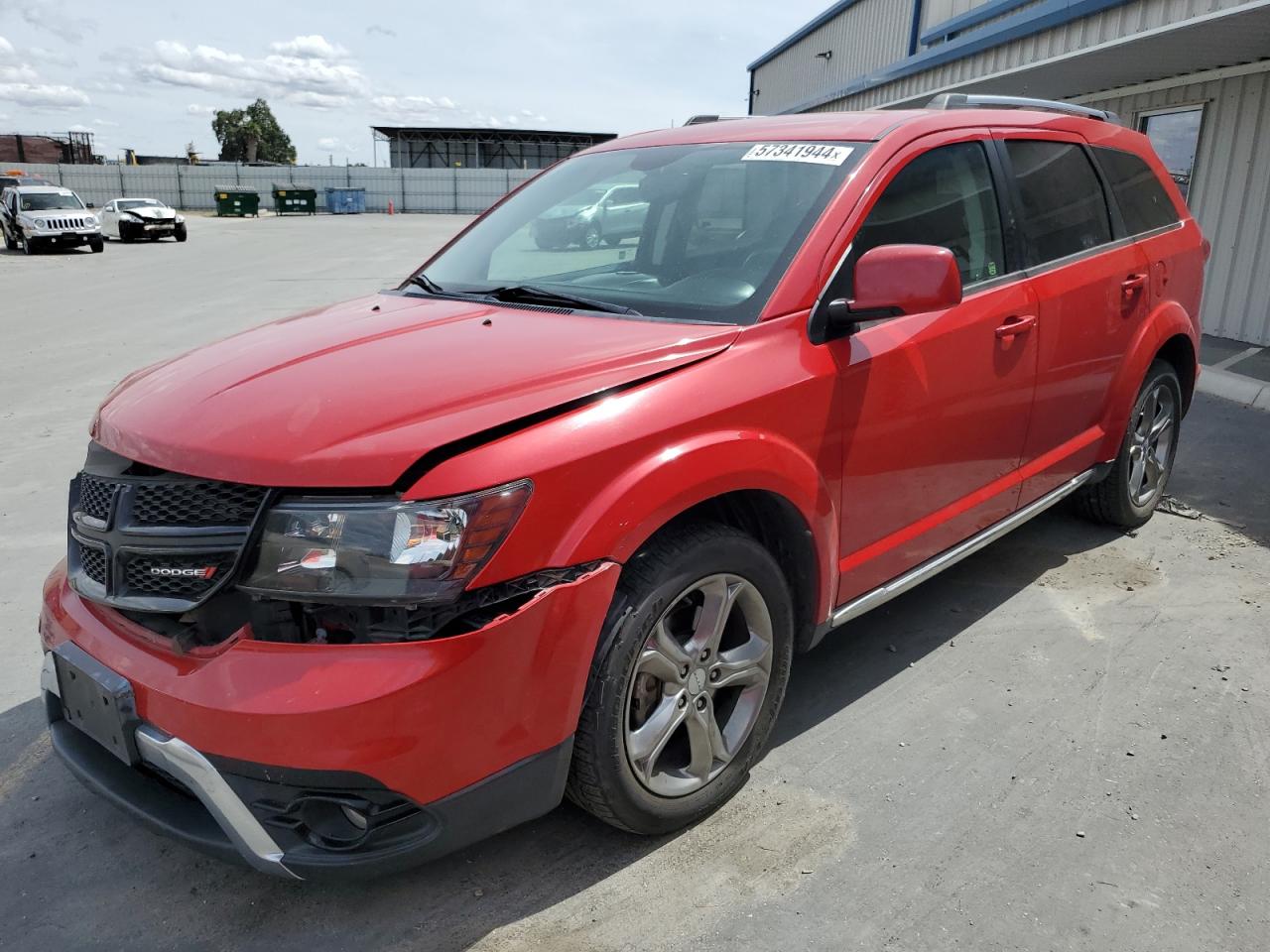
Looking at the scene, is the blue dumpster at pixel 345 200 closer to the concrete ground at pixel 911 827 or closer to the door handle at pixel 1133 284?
the concrete ground at pixel 911 827

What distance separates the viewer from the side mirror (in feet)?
8.68

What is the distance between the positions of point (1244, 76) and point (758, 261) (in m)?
9.04

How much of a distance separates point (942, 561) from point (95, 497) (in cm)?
258

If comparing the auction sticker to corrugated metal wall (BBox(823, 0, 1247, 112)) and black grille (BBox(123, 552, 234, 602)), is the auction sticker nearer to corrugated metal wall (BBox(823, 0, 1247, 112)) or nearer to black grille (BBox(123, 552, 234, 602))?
black grille (BBox(123, 552, 234, 602))

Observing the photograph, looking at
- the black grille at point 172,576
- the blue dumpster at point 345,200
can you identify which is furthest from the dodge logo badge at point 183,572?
the blue dumpster at point 345,200

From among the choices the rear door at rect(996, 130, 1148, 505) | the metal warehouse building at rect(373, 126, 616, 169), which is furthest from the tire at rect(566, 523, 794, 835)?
the metal warehouse building at rect(373, 126, 616, 169)

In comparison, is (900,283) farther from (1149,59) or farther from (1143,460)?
(1149,59)

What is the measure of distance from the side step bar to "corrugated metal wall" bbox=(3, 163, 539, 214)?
5355 centimetres

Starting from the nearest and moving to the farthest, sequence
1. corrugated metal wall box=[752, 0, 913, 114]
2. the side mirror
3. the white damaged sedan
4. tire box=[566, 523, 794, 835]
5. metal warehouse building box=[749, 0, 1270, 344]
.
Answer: tire box=[566, 523, 794, 835] → the side mirror → metal warehouse building box=[749, 0, 1270, 344] → corrugated metal wall box=[752, 0, 913, 114] → the white damaged sedan

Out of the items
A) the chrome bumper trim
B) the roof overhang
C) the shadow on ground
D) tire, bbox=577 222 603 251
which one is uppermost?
the roof overhang

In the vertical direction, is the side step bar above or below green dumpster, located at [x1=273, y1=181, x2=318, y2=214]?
below

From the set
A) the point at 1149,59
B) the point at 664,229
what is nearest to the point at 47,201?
the point at 1149,59

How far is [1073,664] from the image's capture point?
3.58 m

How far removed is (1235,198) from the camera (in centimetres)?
970
